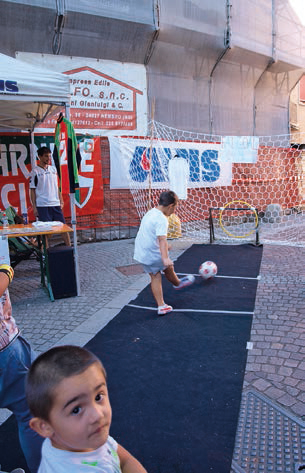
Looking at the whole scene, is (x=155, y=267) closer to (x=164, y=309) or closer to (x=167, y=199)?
(x=164, y=309)

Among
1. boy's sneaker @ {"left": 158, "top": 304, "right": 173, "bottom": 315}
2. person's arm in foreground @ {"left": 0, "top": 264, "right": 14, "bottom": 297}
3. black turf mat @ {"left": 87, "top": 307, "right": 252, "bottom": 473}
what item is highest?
person's arm in foreground @ {"left": 0, "top": 264, "right": 14, "bottom": 297}

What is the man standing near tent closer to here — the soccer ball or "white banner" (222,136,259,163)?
the soccer ball


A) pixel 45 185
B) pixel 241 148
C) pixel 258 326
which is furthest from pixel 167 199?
pixel 241 148

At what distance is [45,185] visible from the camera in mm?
7070

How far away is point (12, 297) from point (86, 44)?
7202 mm

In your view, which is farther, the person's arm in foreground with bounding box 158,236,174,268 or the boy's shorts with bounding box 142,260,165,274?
the boy's shorts with bounding box 142,260,165,274

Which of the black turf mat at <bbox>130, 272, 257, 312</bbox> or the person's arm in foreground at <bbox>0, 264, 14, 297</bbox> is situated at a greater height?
the person's arm in foreground at <bbox>0, 264, 14, 297</bbox>

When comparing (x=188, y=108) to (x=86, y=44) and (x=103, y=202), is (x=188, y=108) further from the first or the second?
(x=103, y=202)

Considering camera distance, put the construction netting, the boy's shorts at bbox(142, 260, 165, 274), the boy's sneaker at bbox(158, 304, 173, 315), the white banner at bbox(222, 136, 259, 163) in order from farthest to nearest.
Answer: the construction netting → the white banner at bbox(222, 136, 259, 163) → the boy's sneaker at bbox(158, 304, 173, 315) → the boy's shorts at bbox(142, 260, 165, 274)

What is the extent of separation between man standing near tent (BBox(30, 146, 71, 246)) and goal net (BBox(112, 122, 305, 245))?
7.93ft

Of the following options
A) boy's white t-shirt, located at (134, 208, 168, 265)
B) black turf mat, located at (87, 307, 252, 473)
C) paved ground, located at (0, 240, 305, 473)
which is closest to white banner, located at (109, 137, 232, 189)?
paved ground, located at (0, 240, 305, 473)

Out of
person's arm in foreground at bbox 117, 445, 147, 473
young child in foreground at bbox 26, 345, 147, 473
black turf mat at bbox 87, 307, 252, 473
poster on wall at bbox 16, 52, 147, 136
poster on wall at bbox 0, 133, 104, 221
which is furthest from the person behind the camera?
poster on wall at bbox 16, 52, 147, 136

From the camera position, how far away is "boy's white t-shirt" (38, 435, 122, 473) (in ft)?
3.85

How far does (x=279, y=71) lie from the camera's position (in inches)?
565
